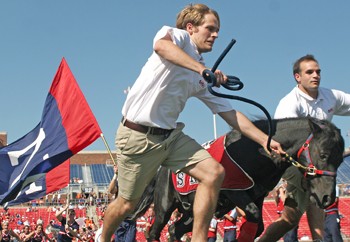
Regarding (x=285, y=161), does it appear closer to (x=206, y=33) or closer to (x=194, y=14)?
(x=206, y=33)

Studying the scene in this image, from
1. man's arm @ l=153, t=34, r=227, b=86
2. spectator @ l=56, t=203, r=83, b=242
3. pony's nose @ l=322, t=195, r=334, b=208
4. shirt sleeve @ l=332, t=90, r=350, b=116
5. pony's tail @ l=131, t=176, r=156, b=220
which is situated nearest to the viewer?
man's arm @ l=153, t=34, r=227, b=86

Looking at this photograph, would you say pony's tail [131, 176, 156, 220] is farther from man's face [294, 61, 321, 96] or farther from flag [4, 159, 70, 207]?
flag [4, 159, 70, 207]

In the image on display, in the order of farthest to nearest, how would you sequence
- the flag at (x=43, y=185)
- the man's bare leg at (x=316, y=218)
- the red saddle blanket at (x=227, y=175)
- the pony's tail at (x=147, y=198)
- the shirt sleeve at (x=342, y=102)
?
1. the flag at (x=43, y=185)
2. the pony's tail at (x=147, y=198)
3. the man's bare leg at (x=316, y=218)
4. the shirt sleeve at (x=342, y=102)
5. the red saddle blanket at (x=227, y=175)

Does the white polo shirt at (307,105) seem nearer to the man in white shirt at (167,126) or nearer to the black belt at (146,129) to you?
the man in white shirt at (167,126)

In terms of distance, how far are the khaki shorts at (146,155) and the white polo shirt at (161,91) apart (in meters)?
0.14

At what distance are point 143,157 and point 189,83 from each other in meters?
0.73

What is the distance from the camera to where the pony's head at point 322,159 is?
5.60 meters

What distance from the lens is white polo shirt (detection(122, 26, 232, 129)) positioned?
197 inches

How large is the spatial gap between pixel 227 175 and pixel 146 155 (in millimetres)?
1153

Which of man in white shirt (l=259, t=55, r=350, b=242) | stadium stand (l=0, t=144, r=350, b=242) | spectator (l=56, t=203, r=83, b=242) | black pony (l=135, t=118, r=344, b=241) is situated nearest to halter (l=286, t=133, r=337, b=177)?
black pony (l=135, t=118, r=344, b=241)

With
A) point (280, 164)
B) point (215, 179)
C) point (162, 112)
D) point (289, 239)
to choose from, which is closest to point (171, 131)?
point (162, 112)

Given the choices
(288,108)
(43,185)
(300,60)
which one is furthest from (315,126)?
(43,185)

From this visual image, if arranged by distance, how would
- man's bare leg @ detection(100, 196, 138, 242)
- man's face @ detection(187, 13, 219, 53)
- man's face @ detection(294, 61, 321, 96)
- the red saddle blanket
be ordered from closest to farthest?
man's face @ detection(187, 13, 219, 53), man's bare leg @ detection(100, 196, 138, 242), the red saddle blanket, man's face @ detection(294, 61, 321, 96)

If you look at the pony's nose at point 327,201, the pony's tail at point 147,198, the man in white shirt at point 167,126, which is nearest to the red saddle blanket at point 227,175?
the pony's nose at point 327,201
